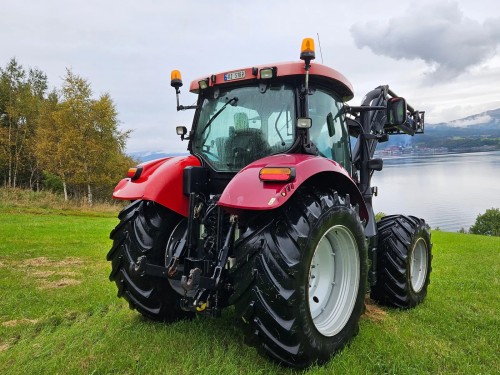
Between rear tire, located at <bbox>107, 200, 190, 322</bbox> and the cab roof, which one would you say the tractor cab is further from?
rear tire, located at <bbox>107, 200, 190, 322</bbox>

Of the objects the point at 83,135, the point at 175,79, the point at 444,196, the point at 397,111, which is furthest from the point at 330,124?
the point at 444,196

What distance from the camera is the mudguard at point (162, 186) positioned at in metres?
3.00

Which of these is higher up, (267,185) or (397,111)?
(397,111)

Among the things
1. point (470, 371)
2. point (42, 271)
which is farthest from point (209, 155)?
point (42, 271)

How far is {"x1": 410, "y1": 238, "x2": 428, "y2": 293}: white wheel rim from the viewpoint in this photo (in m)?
4.25

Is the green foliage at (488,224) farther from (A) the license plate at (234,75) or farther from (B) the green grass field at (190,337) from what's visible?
(A) the license plate at (234,75)

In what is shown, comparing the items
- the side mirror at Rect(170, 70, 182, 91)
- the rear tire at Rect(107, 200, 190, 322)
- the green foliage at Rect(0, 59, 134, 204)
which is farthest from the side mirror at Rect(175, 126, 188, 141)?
the green foliage at Rect(0, 59, 134, 204)

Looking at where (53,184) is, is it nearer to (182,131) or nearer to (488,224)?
(182,131)

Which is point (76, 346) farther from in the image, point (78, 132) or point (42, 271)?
point (78, 132)

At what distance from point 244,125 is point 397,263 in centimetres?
202

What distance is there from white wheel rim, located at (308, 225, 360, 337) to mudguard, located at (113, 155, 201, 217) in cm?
113

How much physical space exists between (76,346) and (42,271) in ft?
10.2

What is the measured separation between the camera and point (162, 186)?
9.97 feet

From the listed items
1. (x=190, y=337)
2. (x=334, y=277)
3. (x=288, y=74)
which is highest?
(x=288, y=74)
